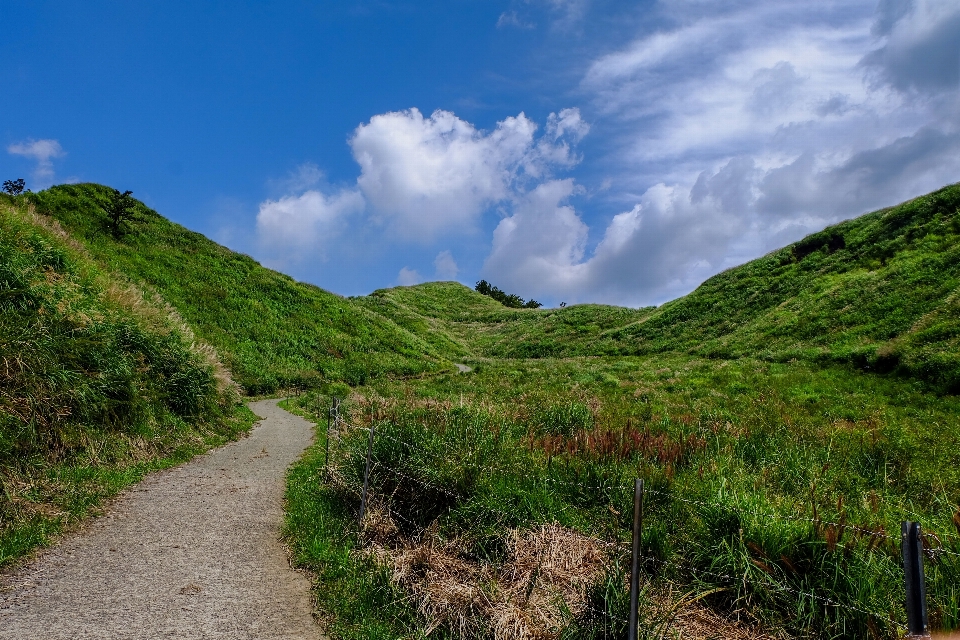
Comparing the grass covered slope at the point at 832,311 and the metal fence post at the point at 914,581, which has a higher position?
the grass covered slope at the point at 832,311

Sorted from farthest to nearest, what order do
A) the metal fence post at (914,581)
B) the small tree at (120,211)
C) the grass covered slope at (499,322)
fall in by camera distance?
the grass covered slope at (499,322), the small tree at (120,211), the metal fence post at (914,581)

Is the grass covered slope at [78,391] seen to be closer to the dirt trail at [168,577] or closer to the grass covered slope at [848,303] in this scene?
the dirt trail at [168,577]

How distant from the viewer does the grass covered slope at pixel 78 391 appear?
846cm

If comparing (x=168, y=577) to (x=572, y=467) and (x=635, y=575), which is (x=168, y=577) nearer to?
(x=572, y=467)

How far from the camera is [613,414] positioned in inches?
527

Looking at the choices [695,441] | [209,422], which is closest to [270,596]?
[695,441]

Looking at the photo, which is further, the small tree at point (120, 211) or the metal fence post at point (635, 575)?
the small tree at point (120, 211)

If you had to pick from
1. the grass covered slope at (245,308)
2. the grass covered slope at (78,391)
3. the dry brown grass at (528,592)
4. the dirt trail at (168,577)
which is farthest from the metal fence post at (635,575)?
the grass covered slope at (245,308)

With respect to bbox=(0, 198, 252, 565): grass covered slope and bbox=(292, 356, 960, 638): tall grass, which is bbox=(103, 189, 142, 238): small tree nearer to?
bbox=(0, 198, 252, 565): grass covered slope

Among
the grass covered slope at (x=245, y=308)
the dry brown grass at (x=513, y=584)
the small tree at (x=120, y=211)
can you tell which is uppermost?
the small tree at (x=120, y=211)

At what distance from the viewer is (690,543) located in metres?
5.57

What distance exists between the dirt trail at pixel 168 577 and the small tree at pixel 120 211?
3478 centimetres

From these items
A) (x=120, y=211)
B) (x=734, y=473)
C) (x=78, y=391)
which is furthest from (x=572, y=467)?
(x=120, y=211)

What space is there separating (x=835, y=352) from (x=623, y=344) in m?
20.7
